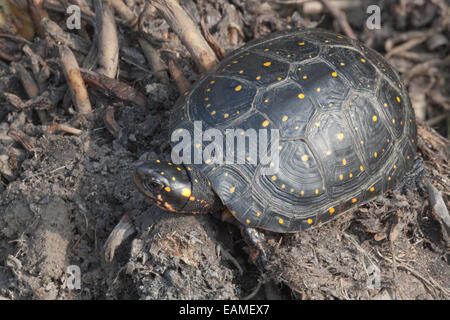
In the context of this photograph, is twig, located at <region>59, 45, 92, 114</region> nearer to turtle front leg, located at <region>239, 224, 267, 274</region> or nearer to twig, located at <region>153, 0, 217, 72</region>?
twig, located at <region>153, 0, 217, 72</region>

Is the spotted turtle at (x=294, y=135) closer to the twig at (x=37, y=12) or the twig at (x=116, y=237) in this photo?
the twig at (x=116, y=237)

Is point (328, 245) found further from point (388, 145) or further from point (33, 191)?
point (33, 191)

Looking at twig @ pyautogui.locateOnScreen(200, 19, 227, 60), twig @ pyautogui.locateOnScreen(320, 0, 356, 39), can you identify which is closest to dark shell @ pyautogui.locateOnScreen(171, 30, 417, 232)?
twig @ pyautogui.locateOnScreen(200, 19, 227, 60)

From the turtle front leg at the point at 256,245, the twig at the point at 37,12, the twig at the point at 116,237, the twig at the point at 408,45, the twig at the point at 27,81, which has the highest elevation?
the twig at the point at 37,12

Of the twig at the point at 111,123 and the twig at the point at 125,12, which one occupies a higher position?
the twig at the point at 125,12

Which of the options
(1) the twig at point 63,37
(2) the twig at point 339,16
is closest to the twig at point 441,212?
(2) the twig at point 339,16

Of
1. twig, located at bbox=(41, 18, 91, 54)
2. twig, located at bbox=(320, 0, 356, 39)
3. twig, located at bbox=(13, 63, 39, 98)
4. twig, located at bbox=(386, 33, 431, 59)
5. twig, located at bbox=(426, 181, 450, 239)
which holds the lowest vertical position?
twig, located at bbox=(426, 181, 450, 239)
